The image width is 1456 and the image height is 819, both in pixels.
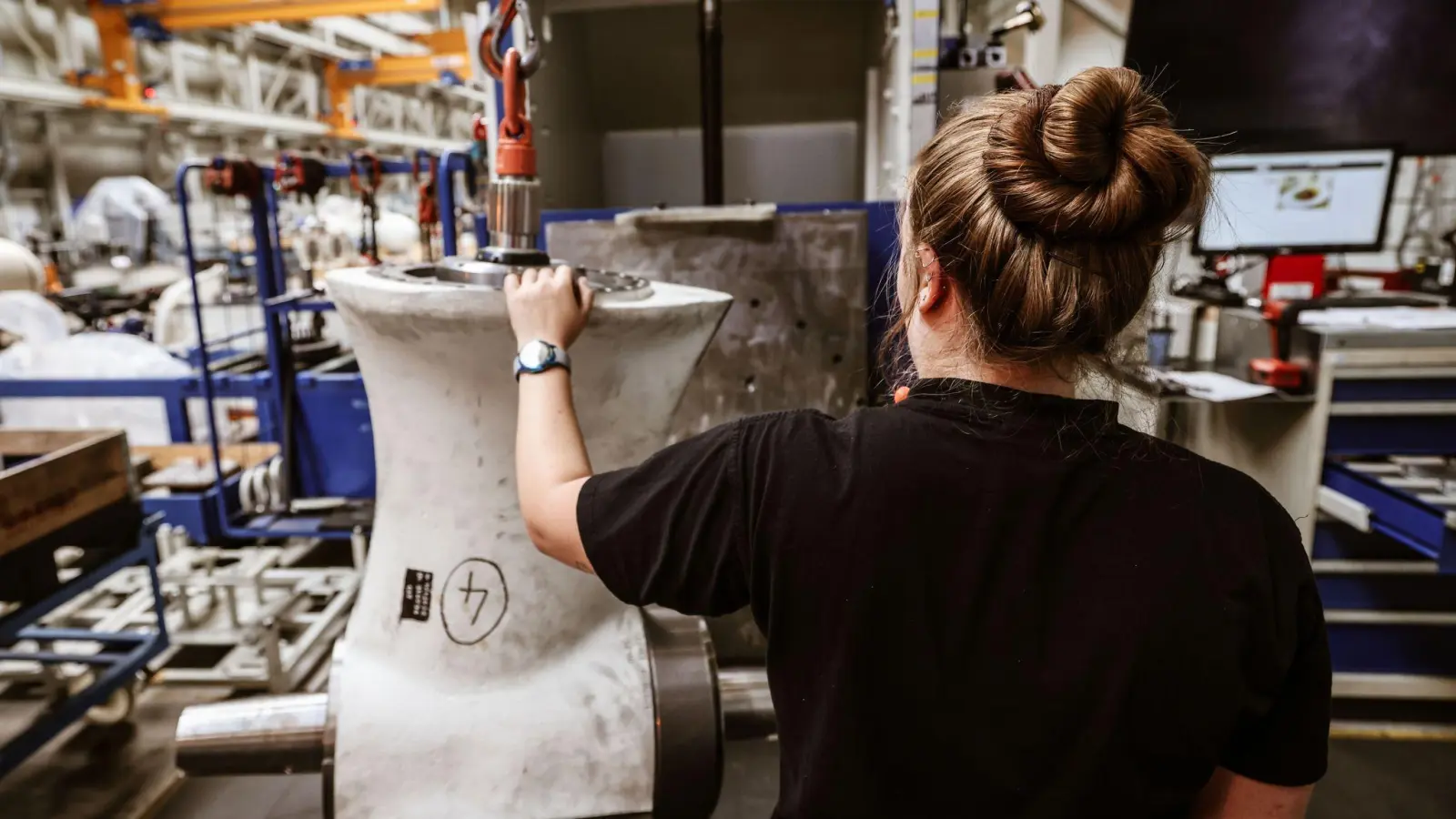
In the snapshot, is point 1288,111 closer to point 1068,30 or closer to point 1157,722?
point 1068,30

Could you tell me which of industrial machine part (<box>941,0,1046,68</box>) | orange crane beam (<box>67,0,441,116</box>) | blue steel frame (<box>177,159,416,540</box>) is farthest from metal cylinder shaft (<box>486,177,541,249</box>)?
orange crane beam (<box>67,0,441,116</box>)

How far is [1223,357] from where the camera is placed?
218cm

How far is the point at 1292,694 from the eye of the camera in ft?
1.83

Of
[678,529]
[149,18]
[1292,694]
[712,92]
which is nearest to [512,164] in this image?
[678,529]

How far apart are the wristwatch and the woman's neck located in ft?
1.10

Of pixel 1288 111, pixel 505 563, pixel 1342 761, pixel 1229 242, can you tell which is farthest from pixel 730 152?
pixel 1342 761

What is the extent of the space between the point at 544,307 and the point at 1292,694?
0.64 metres

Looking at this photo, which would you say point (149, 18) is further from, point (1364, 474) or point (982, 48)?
point (1364, 474)

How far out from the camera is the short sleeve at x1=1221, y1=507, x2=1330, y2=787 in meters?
0.53

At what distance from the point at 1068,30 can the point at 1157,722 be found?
3458 millimetres

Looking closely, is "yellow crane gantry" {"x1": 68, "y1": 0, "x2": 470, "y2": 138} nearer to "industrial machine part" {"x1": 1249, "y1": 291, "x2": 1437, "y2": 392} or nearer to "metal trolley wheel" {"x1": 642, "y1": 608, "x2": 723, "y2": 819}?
"industrial machine part" {"x1": 1249, "y1": 291, "x2": 1437, "y2": 392}

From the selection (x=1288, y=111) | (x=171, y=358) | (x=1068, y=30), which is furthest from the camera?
(x=1068, y=30)

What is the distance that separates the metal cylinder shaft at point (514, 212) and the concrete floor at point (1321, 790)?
1.36m

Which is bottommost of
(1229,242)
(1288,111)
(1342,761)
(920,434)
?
(1342,761)
